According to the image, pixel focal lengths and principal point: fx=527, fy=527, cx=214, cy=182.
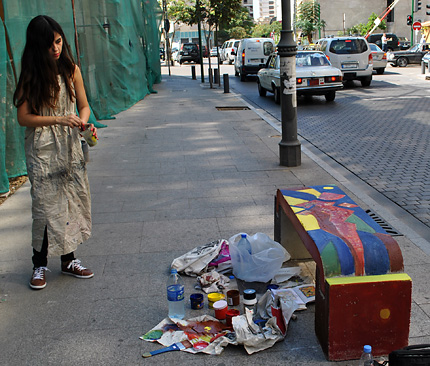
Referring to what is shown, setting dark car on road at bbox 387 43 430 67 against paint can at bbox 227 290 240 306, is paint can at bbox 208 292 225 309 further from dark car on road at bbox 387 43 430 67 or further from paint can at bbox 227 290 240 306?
dark car on road at bbox 387 43 430 67

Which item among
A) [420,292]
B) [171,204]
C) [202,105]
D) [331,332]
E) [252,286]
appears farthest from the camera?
[202,105]

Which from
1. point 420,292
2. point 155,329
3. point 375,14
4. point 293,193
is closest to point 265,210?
point 293,193

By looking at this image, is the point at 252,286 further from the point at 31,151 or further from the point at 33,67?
the point at 33,67

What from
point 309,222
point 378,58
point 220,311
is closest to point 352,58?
point 378,58

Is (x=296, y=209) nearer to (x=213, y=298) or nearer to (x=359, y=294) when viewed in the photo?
(x=213, y=298)

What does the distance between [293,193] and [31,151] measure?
217 cm

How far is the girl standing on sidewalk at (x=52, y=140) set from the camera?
4.02 meters

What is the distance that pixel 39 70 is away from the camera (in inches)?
159

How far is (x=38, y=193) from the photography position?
414 cm

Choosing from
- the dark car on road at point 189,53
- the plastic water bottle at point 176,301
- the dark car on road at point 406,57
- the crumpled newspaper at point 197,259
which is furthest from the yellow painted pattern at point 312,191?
the dark car on road at point 189,53

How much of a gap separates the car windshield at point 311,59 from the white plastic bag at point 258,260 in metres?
13.2

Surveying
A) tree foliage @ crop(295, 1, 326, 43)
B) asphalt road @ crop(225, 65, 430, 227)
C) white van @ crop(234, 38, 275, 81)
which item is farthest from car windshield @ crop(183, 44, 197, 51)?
asphalt road @ crop(225, 65, 430, 227)

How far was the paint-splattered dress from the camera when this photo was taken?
4121mm

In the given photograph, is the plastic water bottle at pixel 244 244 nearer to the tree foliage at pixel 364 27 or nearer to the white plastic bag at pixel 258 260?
the white plastic bag at pixel 258 260
